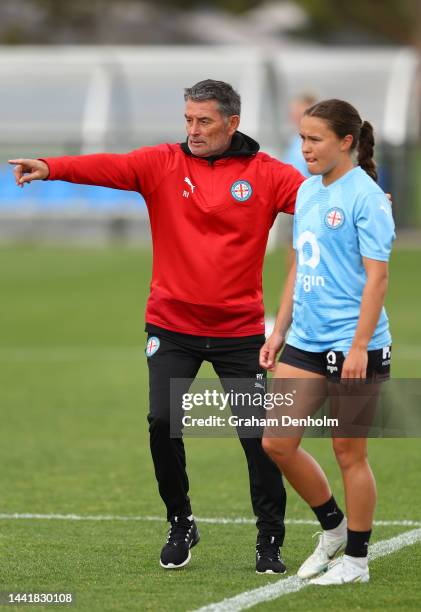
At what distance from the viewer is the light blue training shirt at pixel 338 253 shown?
6.23 metres

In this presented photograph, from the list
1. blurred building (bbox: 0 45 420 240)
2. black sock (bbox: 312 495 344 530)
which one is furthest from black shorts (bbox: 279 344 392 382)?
blurred building (bbox: 0 45 420 240)

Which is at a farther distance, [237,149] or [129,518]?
[129,518]

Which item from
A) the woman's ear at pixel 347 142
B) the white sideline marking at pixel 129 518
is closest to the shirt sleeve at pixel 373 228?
the woman's ear at pixel 347 142

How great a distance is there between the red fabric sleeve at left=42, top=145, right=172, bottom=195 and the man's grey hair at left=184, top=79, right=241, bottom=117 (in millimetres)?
330

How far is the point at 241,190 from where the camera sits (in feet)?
22.8

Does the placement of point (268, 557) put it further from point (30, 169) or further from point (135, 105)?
point (135, 105)

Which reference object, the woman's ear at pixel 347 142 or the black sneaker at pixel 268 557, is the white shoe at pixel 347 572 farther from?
the woman's ear at pixel 347 142

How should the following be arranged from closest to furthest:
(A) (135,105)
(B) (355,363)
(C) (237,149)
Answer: (B) (355,363) → (C) (237,149) → (A) (135,105)

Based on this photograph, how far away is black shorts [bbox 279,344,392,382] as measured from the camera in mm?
6332

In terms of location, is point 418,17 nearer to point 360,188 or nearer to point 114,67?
point 114,67

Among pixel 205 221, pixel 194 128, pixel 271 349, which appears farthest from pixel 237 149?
pixel 271 349

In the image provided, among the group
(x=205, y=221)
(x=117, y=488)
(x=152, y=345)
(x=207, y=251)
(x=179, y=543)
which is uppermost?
(x=205, y=221)

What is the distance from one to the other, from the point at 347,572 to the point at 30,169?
237cm

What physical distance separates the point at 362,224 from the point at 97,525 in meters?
2.81
